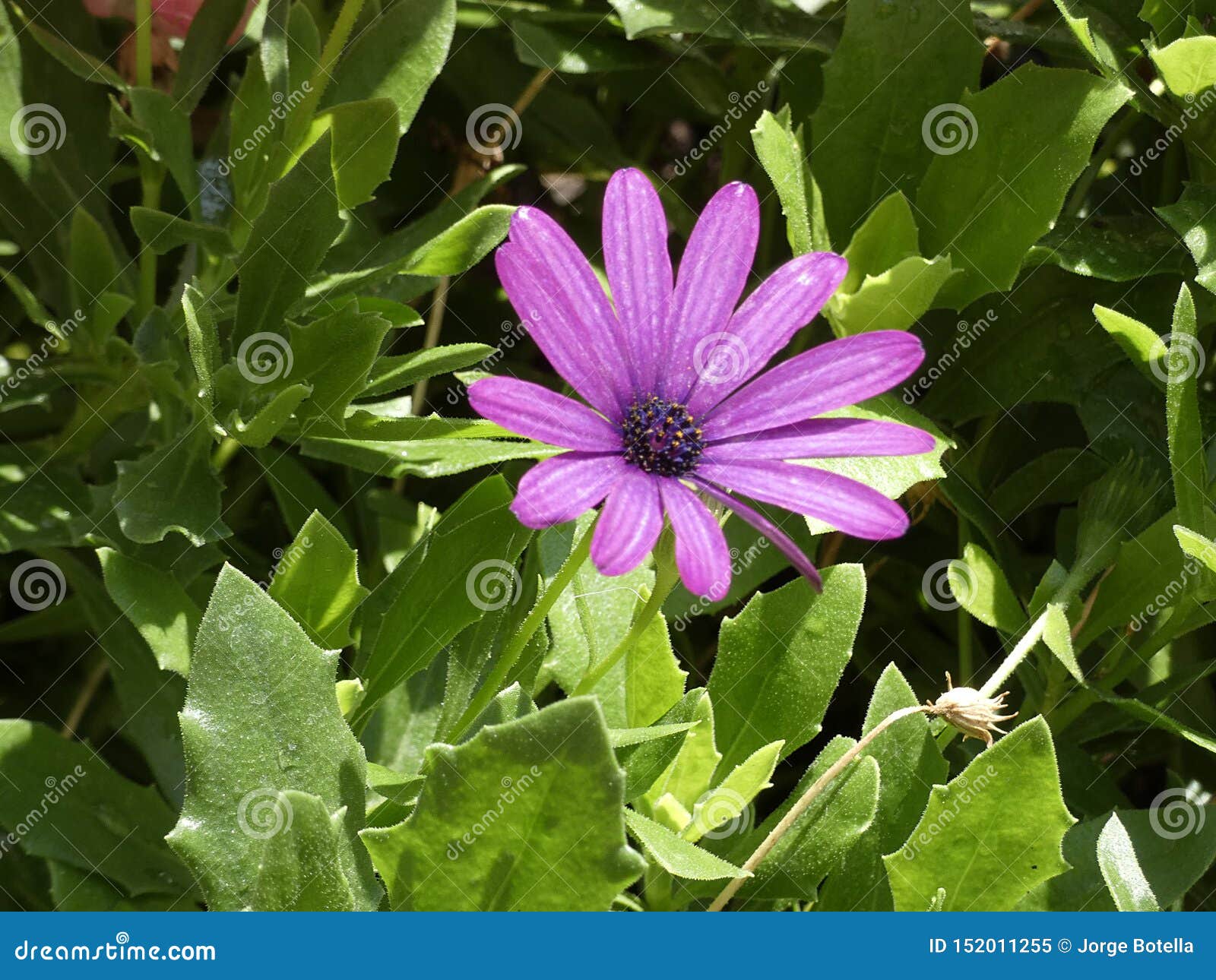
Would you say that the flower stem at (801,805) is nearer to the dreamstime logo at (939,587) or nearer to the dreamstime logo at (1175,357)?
the dreamstime logo at (939,587)

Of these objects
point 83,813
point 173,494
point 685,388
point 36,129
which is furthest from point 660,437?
point 36,129

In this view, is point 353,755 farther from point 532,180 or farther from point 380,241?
point 532,180

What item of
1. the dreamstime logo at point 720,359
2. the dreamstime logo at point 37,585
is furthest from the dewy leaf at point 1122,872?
the dreamstime logo at point 37,585

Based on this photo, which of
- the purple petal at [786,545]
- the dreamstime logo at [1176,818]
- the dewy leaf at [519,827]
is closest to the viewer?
the purple petal at [786,545]
